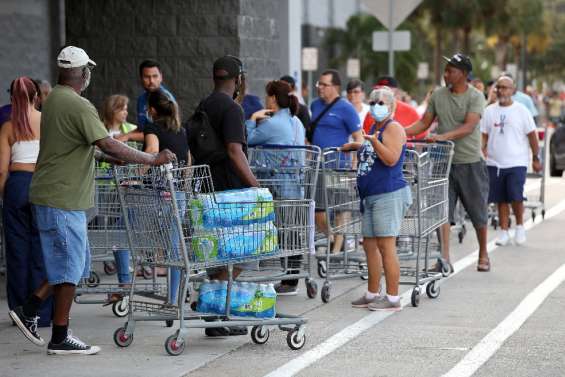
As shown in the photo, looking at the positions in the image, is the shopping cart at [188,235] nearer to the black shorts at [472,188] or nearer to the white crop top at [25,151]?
the white crop top at [25,151]

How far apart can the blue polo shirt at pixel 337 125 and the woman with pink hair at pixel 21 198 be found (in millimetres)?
4327

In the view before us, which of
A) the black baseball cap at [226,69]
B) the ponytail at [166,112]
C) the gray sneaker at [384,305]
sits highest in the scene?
the black baseball cap at [226,69]

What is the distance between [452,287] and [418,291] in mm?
1226

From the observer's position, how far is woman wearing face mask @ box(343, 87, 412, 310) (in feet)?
34.8

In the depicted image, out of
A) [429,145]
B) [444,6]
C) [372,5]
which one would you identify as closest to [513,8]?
[444,6]

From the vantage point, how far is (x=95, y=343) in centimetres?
935

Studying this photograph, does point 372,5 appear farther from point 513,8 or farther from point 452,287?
point 513,8

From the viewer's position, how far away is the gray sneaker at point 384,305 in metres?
10.7

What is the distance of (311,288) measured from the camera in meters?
11.4

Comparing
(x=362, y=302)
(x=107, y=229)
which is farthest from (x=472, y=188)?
(x=107, y=229)

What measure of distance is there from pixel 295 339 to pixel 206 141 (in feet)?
5.19

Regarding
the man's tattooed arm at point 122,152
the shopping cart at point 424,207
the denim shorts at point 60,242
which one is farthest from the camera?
the shopping cart at point 424,207

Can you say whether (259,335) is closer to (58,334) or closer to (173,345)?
(173,345)

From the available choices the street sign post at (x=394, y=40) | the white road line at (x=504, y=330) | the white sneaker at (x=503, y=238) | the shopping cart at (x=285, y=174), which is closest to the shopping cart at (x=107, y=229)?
the shopping cart at (x=285, y=174)
